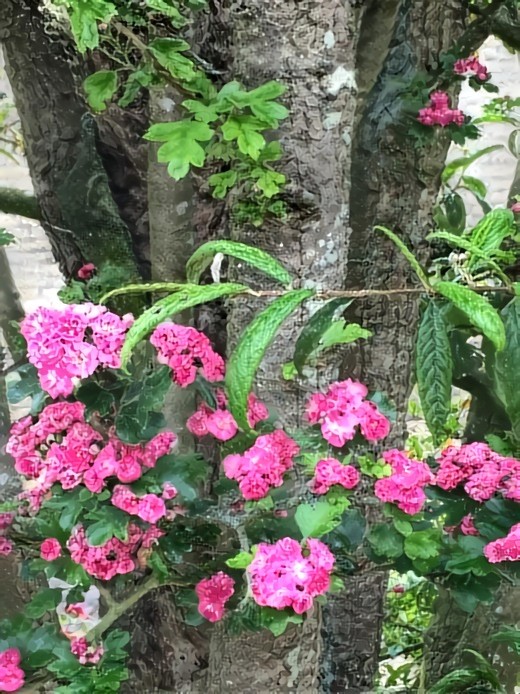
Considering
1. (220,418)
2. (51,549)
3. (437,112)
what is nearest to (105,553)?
(51,549)

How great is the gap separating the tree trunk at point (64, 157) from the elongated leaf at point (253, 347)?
36 cm

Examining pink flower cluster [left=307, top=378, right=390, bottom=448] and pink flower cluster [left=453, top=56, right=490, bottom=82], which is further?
pink flower cluster [left=453, top=56, right=490, bottom=82]

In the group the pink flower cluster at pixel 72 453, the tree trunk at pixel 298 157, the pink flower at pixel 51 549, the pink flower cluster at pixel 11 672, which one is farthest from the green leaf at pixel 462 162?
the pink flower cluster at pixel 11 672

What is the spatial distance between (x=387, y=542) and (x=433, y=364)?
0.79 feet

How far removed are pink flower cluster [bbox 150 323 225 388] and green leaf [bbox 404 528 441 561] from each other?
240 mm

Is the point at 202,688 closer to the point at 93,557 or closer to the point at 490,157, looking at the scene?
the point at 93,557

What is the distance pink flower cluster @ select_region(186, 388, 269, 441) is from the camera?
2.05 feet

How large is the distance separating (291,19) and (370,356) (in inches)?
15.0

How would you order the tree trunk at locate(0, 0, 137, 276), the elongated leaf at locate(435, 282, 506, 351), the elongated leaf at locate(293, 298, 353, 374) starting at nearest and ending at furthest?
the elongated leaf at locate(435, 282, 506, 351)
the elongated leaf at locate(293, 298, 353, 374)
the tree trunk at locate(0, 0, 137, 276)

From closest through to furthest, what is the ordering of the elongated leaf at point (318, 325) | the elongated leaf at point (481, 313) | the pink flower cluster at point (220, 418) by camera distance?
the elongated leaf at point (481, 313) → the elongated leaf at point (318, 325) → the pink flower cluster at point (220, 418)

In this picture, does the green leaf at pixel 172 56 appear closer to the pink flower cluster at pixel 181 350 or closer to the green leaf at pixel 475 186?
the pink flower cluster at pixel 181 350

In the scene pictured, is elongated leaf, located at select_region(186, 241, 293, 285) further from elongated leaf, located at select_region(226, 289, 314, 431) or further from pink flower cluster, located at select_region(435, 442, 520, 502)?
pink flower cluster, located at select_region(435, 442, 520, 502)

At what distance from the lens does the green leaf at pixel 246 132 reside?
0.54 metres

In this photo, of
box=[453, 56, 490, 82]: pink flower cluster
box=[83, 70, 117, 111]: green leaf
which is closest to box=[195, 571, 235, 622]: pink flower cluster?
box=[83, 70, 117, 111]: green leaf
